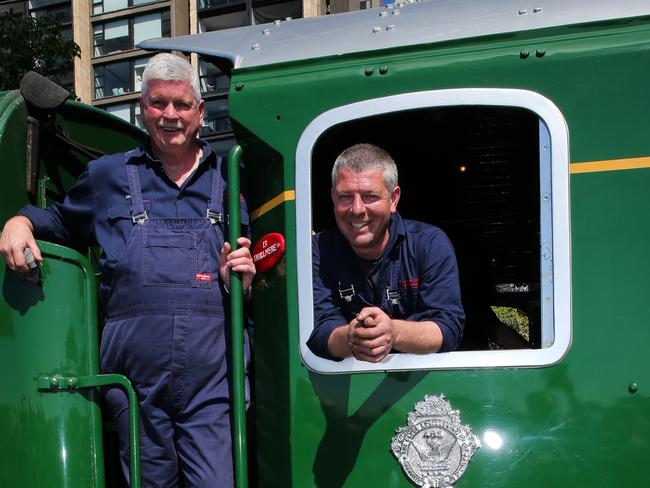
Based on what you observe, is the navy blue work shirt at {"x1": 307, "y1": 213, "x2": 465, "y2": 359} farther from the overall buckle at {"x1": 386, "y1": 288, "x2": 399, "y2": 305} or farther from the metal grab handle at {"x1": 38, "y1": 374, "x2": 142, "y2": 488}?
the metal grab handle at {"x1": 38, "y1": 374, "x2": 142, "y2": 488}

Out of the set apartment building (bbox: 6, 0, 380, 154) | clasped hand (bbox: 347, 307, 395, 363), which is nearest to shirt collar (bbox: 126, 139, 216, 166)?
clasped hand (bbox: 347, 307, 395, 363)

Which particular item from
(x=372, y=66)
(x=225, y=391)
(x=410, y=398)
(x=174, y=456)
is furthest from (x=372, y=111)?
(x=174, y=456)

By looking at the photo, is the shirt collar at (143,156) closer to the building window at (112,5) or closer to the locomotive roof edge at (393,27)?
the locomotive roof edge at (393,27)

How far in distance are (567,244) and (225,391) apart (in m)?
1.28

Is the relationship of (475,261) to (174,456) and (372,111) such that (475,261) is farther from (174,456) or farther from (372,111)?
(174,456)

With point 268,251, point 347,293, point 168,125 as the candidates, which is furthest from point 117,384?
point 168,125

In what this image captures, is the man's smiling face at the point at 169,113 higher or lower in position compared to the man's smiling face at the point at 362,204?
higher

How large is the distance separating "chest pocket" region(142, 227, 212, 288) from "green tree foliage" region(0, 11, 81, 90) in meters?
6.98

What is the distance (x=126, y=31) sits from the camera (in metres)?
28.2

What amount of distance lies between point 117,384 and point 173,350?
0.73ft

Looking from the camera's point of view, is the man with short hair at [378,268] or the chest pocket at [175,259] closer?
the man with short hair at [378,268]

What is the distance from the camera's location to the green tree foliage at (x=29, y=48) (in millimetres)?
8922

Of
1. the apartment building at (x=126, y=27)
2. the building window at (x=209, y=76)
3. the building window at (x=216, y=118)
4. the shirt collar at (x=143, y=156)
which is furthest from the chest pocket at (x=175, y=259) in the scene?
the apartment building at (x=126, y=27)

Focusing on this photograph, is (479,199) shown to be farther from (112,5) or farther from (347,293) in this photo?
(112,5)
